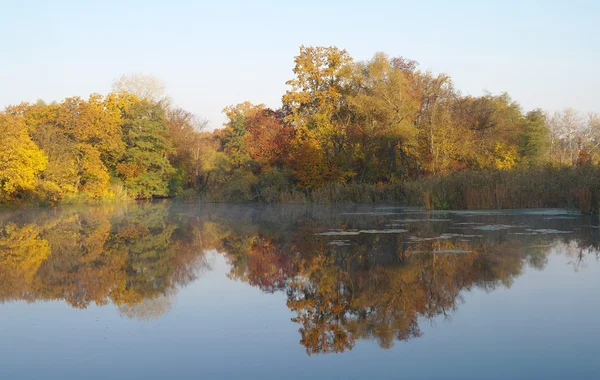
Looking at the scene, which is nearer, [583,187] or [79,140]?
[583,187]

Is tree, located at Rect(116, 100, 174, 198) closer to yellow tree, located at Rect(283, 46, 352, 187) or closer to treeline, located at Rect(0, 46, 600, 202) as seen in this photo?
treeline, located at Rect(0, 46, 600, 202)

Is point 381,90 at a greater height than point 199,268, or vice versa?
point 381,90

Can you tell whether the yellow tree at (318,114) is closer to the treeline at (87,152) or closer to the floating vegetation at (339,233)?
the treeline at (87,152)

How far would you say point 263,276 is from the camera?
30.9 feet

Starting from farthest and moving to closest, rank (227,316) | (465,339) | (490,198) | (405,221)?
(490,198) < (405,221) < (227,316) < (465,339)

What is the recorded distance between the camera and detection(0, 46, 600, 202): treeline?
120 feet

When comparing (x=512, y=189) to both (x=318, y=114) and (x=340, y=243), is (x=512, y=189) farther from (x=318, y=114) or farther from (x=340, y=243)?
(x=318, y=114)

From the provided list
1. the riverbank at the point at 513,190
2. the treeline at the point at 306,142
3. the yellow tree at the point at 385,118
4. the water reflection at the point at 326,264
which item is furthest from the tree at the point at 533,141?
the water reflection at the point at 326,264

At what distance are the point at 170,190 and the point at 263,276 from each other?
149 feet

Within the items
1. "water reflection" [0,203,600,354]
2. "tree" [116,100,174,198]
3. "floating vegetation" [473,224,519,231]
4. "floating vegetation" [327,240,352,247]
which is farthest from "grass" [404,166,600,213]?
"tree" [116,100,174,198]

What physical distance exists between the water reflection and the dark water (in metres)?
0.04

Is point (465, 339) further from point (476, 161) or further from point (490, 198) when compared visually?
point (476, 161)

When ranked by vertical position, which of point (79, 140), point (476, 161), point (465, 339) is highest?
point (79, 140)

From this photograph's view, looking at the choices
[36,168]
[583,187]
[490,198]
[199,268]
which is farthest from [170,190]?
[199,268]
